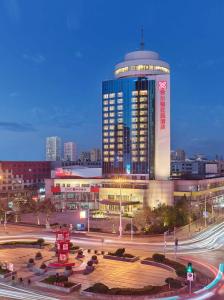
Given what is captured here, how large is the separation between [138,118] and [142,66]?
17018 mm

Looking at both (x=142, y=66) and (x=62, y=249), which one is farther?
(x=142, y=66)

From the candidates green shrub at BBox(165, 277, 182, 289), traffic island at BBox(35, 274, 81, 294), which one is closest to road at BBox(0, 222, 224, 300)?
green shrub at BBox(165, 277, 182, 289)

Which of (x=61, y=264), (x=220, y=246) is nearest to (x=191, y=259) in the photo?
(x=220, y=246)

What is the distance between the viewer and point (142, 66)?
12275 cm

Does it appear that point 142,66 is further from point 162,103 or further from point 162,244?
point 162,244

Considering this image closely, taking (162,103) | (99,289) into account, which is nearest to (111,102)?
(162,103)

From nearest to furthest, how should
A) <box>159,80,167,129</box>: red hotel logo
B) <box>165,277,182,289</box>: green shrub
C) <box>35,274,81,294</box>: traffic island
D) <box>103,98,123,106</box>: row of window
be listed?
<box>35,274,81,294</box>: traffic island, <box>165,277,182,289</box>: green shrub, <box>159,80,167,129</box>: red hotel logo, <box>103,98,123,106</box>: row of window

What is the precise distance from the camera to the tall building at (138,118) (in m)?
116

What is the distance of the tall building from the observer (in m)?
116

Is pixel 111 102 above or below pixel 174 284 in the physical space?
above

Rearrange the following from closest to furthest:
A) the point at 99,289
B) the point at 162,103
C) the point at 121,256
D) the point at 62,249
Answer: the point at 99,289
the point at 62,249
the point at 121,256
the point at 162,103

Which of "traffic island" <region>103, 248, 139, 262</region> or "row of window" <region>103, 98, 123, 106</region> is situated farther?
"row of window" <region>103, 98, 123, 106</region>

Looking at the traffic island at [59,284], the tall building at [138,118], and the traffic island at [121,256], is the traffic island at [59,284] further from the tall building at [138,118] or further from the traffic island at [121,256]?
the tall building at [138,118]

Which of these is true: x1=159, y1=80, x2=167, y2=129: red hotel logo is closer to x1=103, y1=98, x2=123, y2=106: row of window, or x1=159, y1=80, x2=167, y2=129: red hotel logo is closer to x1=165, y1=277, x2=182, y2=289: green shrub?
x1=103, y1=98, x2=123, y2=106: row of window
